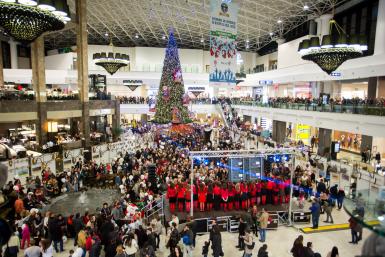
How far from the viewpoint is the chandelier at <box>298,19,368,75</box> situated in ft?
31.7

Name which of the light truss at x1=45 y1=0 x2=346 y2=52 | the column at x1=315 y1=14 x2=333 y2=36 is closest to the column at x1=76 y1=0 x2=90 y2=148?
the light truss at x1=45 y1=0 x2=346 y2=52

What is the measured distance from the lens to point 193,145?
769 inches

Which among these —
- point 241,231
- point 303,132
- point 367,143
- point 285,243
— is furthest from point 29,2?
point 303,132

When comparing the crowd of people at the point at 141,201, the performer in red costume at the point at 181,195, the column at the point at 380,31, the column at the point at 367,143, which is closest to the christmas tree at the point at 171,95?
the crowd of people at the point at 141,201

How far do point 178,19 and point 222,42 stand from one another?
814 inches

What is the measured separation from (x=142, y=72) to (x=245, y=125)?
47.2 ft

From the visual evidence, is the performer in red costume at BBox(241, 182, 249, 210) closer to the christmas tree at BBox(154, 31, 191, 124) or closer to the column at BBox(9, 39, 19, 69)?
the christmas tree at BBox(154, 31, 191, 124)

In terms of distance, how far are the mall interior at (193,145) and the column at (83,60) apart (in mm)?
89

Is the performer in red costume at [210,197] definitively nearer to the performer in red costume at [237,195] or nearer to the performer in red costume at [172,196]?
the performer in red costume at [237,195]

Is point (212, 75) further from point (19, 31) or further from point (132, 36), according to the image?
point (132, 36)

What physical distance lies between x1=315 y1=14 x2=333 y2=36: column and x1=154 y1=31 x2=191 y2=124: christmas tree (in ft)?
39.9

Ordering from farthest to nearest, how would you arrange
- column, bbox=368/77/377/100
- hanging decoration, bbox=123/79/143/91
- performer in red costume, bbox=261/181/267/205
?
hanging decoration, bbox=123/79/143/91 < column, bbox=368/77/377/100 < performer in red costume, bbox=261/181/267/205

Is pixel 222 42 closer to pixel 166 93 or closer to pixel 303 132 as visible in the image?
pixel 166 93

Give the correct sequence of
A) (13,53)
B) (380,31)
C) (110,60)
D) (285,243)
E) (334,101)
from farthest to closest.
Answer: (13,53) → (334,101) → (110,60) → (380,31) → (285,243)
